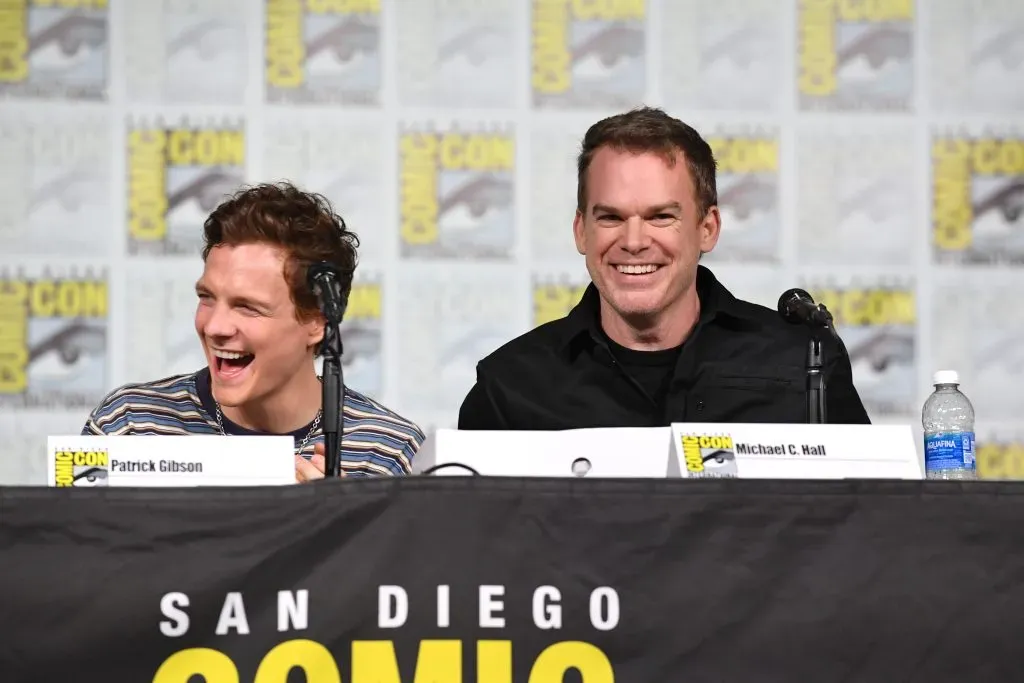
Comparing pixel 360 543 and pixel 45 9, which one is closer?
pixel 360 543

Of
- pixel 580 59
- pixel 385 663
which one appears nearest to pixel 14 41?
pixel 580 59

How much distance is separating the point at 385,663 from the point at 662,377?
1462 millimetres

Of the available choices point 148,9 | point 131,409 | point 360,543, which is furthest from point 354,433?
point 148,9

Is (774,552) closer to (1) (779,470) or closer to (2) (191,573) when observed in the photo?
(1) (779,470)

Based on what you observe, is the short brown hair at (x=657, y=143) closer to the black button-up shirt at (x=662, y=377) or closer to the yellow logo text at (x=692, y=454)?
the black button-up shirt at (x=662, y=377)

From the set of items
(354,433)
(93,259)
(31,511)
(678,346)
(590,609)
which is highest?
Answer: (93,259)

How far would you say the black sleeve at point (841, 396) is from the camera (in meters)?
3.03

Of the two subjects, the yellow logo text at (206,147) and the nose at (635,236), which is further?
the yellow logo text at (206,147)

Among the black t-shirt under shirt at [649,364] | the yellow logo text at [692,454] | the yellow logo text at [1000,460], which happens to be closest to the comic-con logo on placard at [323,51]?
the black t-shirt under shirt at [649,364]

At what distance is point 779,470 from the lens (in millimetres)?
1953

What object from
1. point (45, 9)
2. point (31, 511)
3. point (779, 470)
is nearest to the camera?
point (31, 511)

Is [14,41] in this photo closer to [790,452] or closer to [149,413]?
[149,413]

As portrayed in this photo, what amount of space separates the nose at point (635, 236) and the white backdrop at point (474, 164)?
1.08 m

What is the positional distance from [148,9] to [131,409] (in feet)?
5.26
